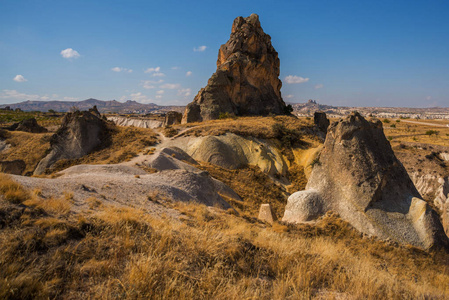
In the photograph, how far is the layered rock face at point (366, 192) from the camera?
8.20 metres

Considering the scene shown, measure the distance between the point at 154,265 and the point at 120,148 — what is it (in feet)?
65.7

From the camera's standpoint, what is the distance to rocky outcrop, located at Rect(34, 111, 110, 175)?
21.5 m

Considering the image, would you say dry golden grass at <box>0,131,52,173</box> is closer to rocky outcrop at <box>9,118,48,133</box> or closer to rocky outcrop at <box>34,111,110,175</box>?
rocky outcrop at <box>34,111,110,175</box>

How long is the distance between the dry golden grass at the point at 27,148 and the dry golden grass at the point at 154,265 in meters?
23.1

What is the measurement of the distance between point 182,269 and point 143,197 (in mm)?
5780

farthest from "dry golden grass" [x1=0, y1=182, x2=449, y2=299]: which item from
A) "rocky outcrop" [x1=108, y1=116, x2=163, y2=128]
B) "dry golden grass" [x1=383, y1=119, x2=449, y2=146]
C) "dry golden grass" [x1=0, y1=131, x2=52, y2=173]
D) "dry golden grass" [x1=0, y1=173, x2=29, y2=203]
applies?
"rocky outcrop" [x1=108, y1=116, x2=163, y2=128]

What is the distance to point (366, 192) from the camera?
29.4 feet

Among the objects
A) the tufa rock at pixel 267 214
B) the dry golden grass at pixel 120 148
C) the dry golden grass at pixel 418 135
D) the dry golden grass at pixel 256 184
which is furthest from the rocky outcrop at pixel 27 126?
the dry golden grass at pixel 418 135

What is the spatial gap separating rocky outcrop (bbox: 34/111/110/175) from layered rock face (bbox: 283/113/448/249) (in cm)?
1960

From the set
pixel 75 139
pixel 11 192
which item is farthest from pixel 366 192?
pixel 75 139

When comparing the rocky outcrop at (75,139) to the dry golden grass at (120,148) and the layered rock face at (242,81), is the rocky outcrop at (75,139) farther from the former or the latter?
the layered rock face at (242,81)

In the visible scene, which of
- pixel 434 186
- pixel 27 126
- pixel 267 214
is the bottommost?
pixel 434 186

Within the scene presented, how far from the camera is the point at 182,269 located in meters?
3.62

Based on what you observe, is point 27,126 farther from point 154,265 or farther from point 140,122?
point 154,265
